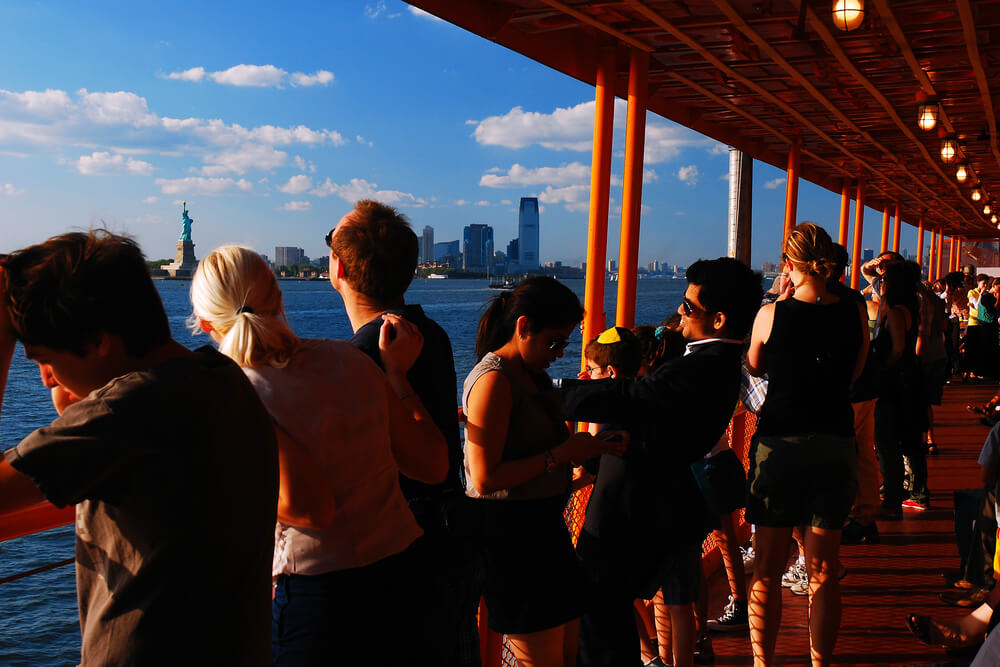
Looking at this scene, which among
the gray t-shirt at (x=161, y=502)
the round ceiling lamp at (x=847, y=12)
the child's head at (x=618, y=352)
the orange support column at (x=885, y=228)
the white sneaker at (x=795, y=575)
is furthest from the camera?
the orange support column at (x=885, y=228)

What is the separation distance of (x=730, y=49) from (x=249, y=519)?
20.8 feet

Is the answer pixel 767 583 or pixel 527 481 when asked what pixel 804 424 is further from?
pixel 527 481

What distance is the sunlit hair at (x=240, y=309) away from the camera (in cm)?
135

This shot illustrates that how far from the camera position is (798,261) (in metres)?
2.66

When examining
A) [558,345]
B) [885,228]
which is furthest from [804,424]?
[885,228]

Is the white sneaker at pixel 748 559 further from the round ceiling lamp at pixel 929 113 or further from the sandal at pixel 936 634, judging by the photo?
the round ceiling lamp at pixel 929 113

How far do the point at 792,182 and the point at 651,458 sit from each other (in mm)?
10825

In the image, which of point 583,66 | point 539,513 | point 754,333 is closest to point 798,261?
point 754,333

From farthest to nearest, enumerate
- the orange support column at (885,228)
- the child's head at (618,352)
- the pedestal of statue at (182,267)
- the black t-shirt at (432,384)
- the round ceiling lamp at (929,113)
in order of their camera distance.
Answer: the orange support column at (885,228) < the round ceiling lamp at (929,113) < the child's head at (618,352) < the black t-shirt at (432,384) < the pedestal of statue at (182,267)

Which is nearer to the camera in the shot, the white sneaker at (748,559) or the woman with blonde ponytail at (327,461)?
the woman with blonde ponytail at (327,461)

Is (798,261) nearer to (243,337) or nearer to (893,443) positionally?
(243,337)

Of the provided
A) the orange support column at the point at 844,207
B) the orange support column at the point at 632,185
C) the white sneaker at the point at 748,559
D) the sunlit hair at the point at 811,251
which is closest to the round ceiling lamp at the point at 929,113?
the orange support column at the point at 632,185

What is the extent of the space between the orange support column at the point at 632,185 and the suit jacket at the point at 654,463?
424 cm

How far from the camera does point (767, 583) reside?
2670 mm
